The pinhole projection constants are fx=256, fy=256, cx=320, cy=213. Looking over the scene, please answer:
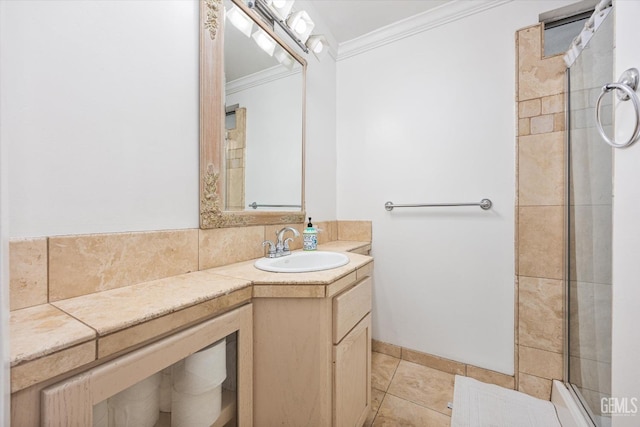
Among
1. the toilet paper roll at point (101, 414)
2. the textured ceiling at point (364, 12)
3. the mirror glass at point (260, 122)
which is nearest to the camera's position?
the toilet paper roll at point (101, 414)

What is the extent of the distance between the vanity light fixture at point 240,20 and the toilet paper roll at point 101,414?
1.32 m

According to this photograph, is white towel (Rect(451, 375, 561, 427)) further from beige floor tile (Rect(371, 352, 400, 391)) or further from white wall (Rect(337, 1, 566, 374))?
beige floor tile (Rect(371, 352, 400, 391))

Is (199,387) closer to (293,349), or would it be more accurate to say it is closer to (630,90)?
(293,349)

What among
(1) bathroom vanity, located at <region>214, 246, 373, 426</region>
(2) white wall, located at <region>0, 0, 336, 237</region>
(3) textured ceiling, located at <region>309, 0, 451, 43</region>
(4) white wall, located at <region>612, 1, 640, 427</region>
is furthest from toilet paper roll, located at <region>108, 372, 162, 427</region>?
(3) textured ceiling, located at <region>309, 0, 451, 43</region>

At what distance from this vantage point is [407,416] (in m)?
1.23

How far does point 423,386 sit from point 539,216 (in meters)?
1.10

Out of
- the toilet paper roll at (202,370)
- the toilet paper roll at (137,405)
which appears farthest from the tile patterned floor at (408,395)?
the toilet paper roll at (137,405)

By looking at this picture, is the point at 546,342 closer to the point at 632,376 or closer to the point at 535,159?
the point at 632,376

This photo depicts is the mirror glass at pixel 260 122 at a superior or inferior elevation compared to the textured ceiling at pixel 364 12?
inferior

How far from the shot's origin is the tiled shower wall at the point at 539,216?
4.19 feet

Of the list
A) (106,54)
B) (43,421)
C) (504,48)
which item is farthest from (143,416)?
(504,48)

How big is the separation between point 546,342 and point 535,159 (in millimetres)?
932

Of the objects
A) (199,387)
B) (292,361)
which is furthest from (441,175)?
(199,387)

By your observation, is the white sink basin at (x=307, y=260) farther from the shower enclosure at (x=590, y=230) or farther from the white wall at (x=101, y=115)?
the shower enclosure at (x=590, y=230)
